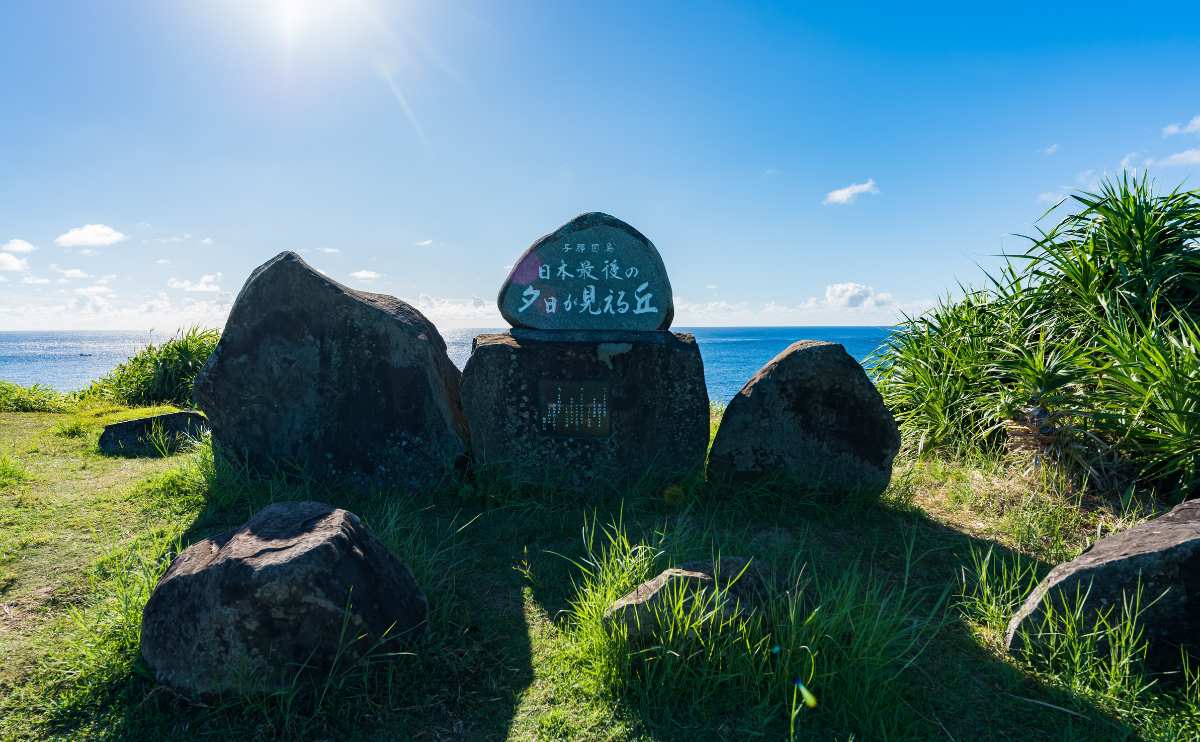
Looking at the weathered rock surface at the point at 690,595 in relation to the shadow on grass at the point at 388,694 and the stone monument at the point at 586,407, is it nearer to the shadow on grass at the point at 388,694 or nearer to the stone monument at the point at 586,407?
the shadow on grass at the point at 388,694

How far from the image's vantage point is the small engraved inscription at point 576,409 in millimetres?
4816

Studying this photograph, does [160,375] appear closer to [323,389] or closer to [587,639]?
[323,389]

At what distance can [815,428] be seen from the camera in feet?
15.6

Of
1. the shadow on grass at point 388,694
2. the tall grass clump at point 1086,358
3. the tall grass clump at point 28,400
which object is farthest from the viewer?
the tall grass clump at point 28,400

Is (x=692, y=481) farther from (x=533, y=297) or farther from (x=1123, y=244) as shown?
(x=1123, y=244)

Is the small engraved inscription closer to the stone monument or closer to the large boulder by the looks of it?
the stone monument

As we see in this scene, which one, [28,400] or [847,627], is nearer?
[847,627]

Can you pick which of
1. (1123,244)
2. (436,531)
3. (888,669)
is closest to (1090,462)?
(1123,244)

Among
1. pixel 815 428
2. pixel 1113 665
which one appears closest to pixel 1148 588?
pixel 1113 665

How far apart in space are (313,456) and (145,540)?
1099 mm

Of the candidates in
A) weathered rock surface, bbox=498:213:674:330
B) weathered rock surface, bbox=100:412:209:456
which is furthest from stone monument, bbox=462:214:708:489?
weathered rock surface, bbox=100:412:209:456

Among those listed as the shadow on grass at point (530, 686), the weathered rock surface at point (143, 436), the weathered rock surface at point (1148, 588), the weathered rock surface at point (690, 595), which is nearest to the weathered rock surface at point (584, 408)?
the shadow on grass at point (530, 686)

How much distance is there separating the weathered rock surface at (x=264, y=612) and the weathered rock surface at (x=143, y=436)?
392 centimetres

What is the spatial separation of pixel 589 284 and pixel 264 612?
3199 millimetres
